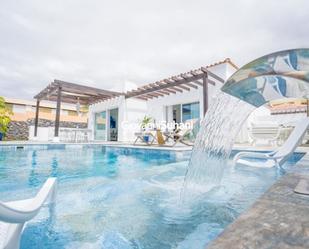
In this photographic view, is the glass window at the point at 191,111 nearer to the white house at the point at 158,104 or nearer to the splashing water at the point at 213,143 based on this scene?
the white house at the point at 158,104

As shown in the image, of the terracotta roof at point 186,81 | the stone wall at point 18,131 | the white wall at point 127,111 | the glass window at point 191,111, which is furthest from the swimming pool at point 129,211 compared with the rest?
the stone wall at point 18,131

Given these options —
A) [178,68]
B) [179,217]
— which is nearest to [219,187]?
[179,217]

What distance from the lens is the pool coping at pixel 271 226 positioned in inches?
29.5

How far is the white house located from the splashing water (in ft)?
18.0

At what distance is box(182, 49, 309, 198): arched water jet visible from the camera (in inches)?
78.5

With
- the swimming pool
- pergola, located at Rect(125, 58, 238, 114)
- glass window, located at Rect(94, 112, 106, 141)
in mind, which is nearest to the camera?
the swimming pool

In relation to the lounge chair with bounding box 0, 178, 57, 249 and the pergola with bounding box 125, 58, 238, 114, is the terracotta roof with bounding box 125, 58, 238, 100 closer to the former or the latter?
the pergola with bounding box 125, 58, 238, 114

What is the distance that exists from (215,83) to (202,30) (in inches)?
128

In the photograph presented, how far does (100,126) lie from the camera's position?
17.8 m

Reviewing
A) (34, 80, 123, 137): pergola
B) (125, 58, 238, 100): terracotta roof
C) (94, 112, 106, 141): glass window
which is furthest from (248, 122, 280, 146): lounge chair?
(94, 112, 106, 141): glass window

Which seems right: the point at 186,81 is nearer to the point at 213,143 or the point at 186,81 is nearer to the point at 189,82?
the point at 189,82

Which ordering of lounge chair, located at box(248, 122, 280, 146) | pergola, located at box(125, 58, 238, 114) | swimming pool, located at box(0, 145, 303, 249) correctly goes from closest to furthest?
1. swimming pool, located at box(0, 145, 303, 249)
2. lounge chair, located at box(248, 122, 280, 146)
3. pergola, located at box(125, 58, 238, 114)

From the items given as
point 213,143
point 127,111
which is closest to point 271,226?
point 213,143

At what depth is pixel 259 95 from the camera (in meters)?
3.12
